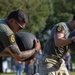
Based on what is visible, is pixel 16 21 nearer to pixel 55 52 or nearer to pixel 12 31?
pixel 12 31

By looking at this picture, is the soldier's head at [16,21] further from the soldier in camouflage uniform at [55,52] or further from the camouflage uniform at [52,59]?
the camouflage uniform at [52,59]

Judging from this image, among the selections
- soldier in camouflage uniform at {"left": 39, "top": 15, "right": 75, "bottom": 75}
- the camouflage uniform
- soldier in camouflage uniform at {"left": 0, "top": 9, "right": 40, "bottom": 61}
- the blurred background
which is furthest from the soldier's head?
the blurred background

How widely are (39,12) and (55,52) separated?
32.5 m

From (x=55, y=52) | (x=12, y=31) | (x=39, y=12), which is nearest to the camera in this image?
(x=12, y=31)

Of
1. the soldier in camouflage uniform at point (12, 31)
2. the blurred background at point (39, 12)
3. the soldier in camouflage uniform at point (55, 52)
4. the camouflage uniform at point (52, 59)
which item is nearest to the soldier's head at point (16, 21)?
the soldier in camouflage uniform at point (12, 31)

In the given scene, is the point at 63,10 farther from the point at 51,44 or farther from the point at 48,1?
the point at 51,44

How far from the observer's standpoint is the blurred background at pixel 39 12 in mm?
35250

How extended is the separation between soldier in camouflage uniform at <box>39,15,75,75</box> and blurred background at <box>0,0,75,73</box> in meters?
25.6

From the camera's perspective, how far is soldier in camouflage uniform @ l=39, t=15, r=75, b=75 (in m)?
8.29

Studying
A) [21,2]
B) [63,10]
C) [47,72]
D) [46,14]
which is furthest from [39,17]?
[47,72]

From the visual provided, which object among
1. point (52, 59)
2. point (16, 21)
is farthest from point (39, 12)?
point (16, 21)

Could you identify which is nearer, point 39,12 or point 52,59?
point 52,59

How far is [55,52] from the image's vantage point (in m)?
8.59

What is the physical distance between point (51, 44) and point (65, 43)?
54 centimetres
